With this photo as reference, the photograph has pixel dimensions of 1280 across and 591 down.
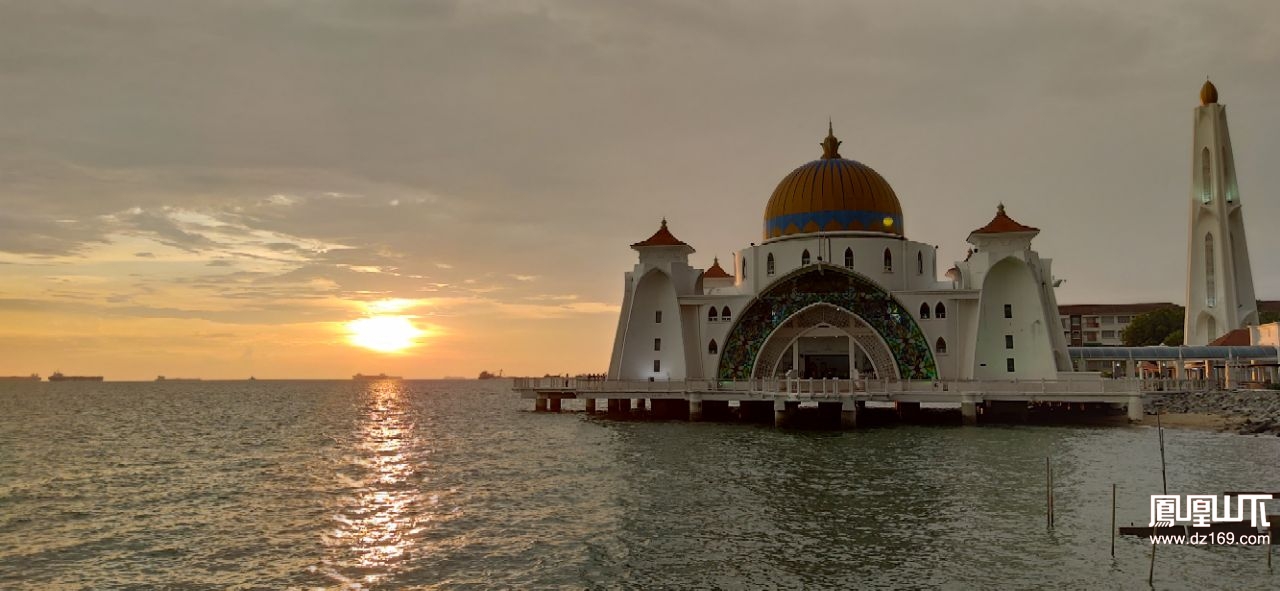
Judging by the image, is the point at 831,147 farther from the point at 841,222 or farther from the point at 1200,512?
the point at 1200,512

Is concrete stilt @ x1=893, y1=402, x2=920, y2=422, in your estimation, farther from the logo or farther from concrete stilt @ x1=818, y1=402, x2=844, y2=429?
the logo

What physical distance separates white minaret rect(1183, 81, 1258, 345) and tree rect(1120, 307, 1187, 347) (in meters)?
21.4

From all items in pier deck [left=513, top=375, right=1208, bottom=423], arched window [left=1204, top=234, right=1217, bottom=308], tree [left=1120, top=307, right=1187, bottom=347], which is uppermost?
arched window [left=1204, top=234, right=1217, bottom=308]

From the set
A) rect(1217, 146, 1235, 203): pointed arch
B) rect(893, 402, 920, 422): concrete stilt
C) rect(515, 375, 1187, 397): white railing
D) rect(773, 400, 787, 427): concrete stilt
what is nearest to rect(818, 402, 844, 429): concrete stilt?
rect(515, 375, 1187, 397): white railing

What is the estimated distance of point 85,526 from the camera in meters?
25.4

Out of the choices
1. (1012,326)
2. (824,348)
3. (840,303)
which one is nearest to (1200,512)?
(1012,326)

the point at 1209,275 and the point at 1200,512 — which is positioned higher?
the point at 1209,275


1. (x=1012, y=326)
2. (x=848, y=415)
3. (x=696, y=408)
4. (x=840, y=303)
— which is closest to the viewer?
(x=848, y=415)

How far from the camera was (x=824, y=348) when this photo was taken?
61.9 metres

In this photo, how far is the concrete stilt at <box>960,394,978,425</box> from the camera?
48.2 m

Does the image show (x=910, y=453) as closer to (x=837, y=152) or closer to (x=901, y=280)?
(x=901, y=280)

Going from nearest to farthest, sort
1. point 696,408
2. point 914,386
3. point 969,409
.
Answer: point 969,409 → point 914,386 → point 696,408

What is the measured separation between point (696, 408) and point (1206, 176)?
50.6 m

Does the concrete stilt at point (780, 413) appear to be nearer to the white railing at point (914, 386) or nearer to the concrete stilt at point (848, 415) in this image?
the white railing at point (914, 386)
